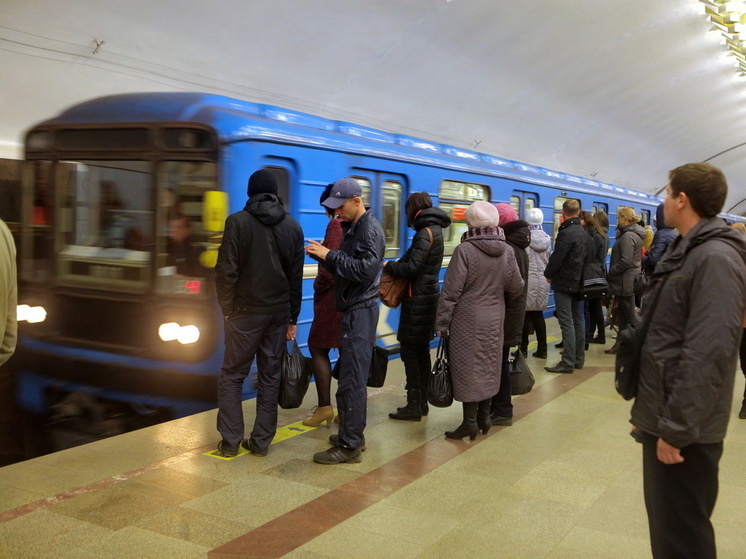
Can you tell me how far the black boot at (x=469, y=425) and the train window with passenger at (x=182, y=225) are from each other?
82.3 inches

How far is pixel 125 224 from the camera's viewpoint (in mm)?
5863

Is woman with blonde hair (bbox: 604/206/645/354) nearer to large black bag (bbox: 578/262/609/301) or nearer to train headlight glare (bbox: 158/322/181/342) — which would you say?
large black bag (bbox: 578/262/609/301)

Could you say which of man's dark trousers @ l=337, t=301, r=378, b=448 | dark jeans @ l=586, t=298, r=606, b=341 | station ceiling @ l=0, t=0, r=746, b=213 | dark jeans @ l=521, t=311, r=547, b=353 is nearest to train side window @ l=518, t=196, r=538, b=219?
dark jeans @ l=586, t=298, r=606, b=341

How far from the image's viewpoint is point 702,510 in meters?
2.64

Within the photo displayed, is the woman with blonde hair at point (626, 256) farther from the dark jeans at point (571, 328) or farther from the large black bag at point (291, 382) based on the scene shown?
the large black bag at point (291, 382)

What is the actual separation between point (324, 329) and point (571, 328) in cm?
353

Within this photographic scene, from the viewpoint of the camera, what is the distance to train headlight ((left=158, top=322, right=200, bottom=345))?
223 inches

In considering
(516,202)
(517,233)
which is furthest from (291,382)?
(516,202)

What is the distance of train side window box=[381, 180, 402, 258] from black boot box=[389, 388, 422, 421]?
2.31 m

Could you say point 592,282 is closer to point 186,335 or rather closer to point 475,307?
point 475,307

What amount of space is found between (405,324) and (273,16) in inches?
363

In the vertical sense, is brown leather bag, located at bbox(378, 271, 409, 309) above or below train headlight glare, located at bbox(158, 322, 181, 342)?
above

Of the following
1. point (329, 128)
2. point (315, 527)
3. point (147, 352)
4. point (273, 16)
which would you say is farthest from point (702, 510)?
point (273, 16)

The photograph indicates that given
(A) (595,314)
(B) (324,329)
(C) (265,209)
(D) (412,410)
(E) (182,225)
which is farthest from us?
(A) (595,314)
